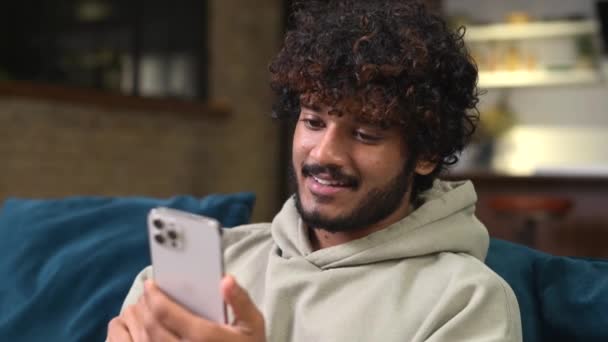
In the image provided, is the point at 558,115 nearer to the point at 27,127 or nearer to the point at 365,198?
the point at 27,127

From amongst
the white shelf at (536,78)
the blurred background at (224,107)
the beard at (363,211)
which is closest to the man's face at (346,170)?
the beard at (363,211)

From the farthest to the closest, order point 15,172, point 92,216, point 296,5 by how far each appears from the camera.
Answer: point 15,172
point 92,216
point 296,5

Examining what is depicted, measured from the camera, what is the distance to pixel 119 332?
3.37ft

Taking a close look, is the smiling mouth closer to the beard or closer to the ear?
the beard

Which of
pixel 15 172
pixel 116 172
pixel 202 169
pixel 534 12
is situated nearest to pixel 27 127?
pixel 15 172

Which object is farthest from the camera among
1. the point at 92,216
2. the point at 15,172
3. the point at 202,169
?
the point at 202,169

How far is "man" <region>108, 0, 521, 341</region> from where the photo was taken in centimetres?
106

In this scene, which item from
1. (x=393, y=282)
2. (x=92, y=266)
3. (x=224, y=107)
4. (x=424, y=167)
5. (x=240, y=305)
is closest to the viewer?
(x=240, y=305)

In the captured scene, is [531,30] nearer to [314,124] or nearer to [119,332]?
[314,124]

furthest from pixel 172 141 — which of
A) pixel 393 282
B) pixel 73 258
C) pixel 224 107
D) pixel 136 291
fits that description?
pixel 393 282

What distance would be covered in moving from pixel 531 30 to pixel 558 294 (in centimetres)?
437

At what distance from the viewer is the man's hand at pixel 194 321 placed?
2.67 feet

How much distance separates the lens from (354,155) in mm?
1113

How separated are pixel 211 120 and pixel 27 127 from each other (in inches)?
52.6
